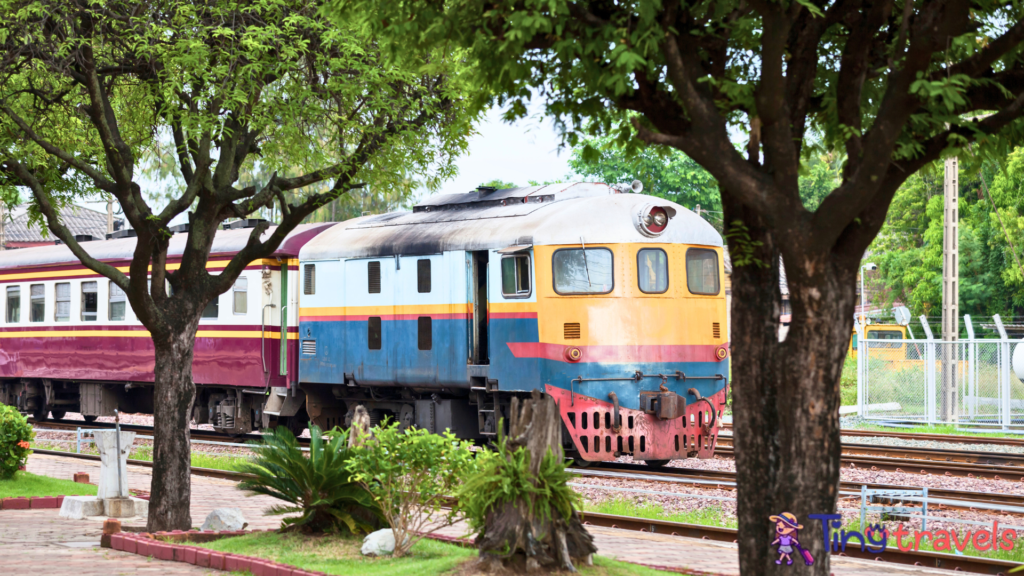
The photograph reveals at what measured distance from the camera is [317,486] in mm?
10055

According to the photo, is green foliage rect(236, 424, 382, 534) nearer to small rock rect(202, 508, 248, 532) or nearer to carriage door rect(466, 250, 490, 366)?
small rock rect(202, 508, 248, 532)

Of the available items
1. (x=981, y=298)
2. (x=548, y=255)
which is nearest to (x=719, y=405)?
(x=548, y=255)

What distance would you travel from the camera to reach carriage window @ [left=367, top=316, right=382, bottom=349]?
18141mm

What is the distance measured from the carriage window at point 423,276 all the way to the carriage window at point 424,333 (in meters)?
0.45

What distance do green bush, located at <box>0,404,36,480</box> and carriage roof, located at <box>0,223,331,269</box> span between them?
19.6 feet

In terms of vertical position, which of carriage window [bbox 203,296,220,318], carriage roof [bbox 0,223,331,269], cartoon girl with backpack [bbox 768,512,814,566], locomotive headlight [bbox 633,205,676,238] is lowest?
cartoon girl with backpack [bbox 768,512,814,566]

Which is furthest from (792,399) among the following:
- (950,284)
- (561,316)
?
(950,284)

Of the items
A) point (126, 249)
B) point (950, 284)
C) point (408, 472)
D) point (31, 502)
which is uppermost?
point (126, 249)

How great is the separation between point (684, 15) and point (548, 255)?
8.66m

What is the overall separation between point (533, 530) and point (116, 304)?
17.5m

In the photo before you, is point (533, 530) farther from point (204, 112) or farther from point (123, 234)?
point (123, 234)

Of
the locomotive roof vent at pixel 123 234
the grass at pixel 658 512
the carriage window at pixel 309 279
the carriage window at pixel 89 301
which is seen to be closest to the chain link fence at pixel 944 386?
the grass at pixel 658 512

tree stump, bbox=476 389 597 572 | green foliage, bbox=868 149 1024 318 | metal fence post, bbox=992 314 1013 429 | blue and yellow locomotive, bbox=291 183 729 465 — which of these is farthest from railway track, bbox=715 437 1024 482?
green foliage, bbox=868 149 1024 318

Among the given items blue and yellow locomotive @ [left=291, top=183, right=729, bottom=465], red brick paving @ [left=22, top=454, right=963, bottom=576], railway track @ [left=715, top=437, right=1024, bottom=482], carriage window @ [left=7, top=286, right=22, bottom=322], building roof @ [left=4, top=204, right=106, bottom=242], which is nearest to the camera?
red brick paving @ [left=22, top=454, right=963, bottom=576]
